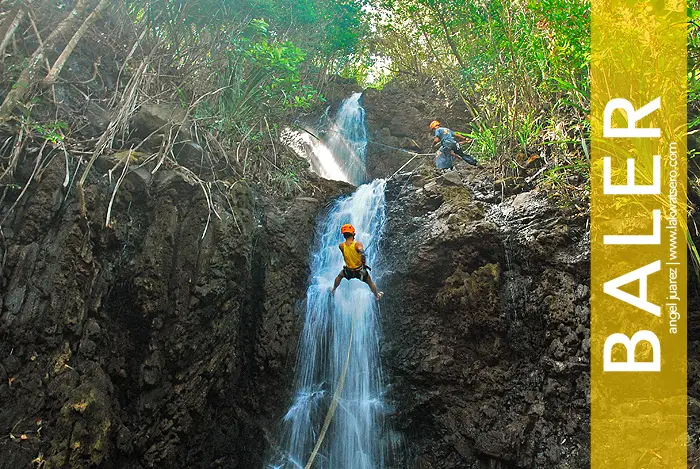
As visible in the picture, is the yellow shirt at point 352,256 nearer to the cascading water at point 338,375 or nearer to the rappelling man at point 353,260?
the rappelling man at point 353,260

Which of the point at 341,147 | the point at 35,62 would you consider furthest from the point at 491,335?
the point at 341,147

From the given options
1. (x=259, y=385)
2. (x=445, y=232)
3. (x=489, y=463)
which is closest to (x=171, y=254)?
(x=259, y=385)

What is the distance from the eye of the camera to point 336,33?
11422 millimetres

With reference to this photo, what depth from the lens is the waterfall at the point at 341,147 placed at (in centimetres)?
1100

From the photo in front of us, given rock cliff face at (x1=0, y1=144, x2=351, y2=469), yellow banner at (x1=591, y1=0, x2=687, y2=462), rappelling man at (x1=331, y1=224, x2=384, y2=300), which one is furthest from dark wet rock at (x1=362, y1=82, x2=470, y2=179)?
yellow banner at (x1=591, y1=0, x2=687, y2=462)

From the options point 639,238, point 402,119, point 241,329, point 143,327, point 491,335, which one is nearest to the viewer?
point 639,238

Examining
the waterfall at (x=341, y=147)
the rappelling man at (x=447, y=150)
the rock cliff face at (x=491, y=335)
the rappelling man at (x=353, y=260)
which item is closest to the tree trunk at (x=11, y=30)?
the rappelling man at (x=353, y=260)

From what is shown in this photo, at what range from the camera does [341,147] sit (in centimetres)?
1167

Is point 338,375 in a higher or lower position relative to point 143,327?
lower

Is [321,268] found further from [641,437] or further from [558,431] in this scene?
[641,437]

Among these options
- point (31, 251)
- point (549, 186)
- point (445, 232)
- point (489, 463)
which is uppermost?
point (549, 186)

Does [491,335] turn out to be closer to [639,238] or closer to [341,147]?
[639,238]

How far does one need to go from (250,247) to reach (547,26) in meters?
5.50

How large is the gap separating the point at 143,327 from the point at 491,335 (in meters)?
4.33
